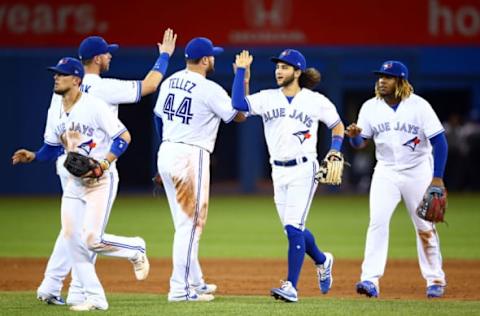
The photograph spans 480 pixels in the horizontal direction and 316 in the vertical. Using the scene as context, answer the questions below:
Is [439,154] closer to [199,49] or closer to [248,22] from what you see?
[199,49]

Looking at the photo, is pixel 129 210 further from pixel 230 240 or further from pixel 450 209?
pixel 450 209

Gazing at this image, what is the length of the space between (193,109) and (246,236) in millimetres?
7572

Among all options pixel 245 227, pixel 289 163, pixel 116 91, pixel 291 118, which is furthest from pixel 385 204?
pixel 245 227

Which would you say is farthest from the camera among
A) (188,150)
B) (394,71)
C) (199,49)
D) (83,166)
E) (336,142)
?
(394,71)

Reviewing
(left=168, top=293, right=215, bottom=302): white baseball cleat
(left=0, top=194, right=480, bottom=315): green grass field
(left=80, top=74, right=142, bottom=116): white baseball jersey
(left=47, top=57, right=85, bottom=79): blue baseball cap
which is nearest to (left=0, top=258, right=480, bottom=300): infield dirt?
(left=0, top=194, right=480, bottom=315): green grass field

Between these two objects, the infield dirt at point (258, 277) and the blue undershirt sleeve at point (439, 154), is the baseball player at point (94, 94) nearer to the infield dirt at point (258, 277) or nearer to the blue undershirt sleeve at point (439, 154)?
the infield dirt at point (258, 277)

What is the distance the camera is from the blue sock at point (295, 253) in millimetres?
8555

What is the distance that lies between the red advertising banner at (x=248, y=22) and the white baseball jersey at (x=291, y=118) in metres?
11.6

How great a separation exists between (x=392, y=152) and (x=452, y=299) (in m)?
1.41

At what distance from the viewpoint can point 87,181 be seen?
25.9 ft

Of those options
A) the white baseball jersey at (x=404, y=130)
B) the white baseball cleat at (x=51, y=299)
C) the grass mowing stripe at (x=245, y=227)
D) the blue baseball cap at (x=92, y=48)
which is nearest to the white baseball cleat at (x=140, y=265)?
the white baseball cleat at (x=51, y=299)

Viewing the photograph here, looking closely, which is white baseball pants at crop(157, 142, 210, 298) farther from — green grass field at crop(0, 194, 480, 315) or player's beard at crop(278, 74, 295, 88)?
player's beard at crop(278, 74, 295, 88)

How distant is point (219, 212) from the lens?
64.6ft

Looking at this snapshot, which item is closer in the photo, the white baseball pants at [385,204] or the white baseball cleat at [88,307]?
the white baseball cleat at [88,307]
